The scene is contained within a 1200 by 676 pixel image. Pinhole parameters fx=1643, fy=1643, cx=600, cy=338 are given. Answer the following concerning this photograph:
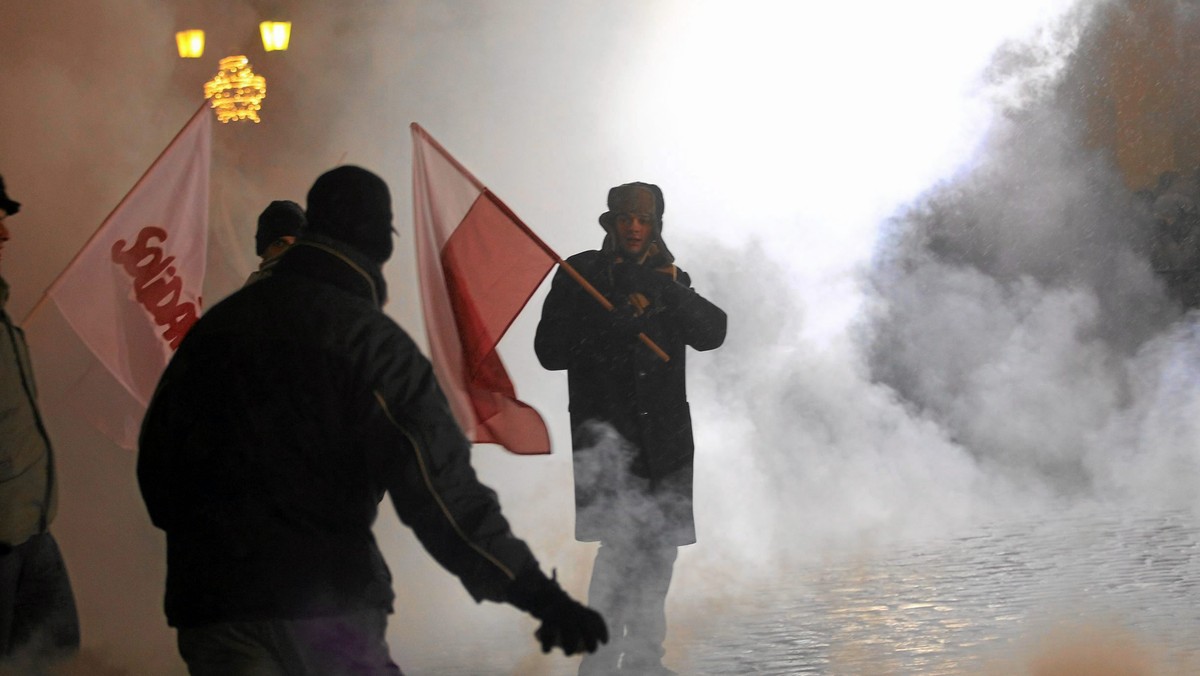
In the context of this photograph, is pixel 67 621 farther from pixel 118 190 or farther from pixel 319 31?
pixel 319 31

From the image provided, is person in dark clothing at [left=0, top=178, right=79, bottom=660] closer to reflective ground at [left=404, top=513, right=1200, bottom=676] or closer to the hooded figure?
the hooded figure

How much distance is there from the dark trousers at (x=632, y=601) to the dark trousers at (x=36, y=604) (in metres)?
1.44

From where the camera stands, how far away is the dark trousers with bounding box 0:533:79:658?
3949 millimetres

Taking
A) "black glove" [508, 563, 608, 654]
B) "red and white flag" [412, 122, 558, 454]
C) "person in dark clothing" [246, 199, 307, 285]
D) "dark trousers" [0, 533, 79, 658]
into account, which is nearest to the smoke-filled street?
"red and white flag" [412, 122, 558, 454]

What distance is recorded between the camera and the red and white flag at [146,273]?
17.9ft

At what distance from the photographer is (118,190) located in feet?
22.7

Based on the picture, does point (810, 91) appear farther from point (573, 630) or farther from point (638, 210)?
point (573, 630)

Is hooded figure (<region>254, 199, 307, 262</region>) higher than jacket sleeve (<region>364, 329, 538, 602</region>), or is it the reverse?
hooded figure (<region>254, 199, 307, 262</region>)

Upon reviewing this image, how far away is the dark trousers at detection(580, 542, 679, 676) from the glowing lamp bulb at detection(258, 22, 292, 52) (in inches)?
167

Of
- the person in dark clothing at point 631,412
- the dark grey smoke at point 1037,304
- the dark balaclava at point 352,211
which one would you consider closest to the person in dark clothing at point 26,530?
the person in dark clothing at point 631,412

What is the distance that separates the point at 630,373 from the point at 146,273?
1.84m

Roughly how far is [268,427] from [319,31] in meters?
6.51

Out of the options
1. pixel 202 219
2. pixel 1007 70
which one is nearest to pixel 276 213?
pixel 202 219

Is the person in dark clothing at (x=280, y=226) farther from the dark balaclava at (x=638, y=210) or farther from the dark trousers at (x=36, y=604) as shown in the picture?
the dark trousers at (x=36, y=604)
